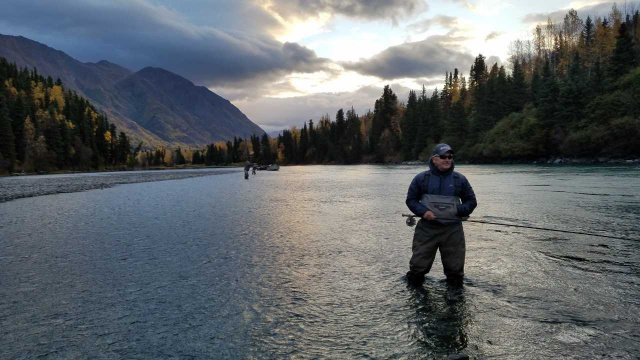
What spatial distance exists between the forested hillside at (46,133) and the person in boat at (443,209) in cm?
12885

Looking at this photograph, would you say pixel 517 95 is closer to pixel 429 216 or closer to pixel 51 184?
pixel 51 184

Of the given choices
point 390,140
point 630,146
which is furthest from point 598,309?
point 390,140

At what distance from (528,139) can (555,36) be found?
121433mm

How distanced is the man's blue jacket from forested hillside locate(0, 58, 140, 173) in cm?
12876

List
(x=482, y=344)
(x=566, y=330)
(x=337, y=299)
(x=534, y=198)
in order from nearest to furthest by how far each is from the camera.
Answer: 1. (x=482, y=344)
2. (x=566, y=330)
3. (x=337, y=299)
4. (x=534, y=198)

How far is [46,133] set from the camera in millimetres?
126875

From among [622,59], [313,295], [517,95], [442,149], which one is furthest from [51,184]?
[517,95]

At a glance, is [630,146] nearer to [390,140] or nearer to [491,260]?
[491,260]

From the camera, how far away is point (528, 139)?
322ft

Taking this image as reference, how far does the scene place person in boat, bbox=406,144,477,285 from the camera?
848 cm

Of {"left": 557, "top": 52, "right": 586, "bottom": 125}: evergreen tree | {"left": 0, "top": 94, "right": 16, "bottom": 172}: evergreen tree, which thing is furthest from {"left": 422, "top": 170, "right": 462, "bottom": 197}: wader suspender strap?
{"left": 0, "top": 94, "right": 16, "bottom": 172}: evergreen tree

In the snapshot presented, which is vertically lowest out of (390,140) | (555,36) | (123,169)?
(123,169)

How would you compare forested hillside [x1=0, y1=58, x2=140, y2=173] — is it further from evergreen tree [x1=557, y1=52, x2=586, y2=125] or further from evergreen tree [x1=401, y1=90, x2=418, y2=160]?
evergreen tree [x1=557, y1=52, x2=586, y2=125]

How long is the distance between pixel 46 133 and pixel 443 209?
499 feet
